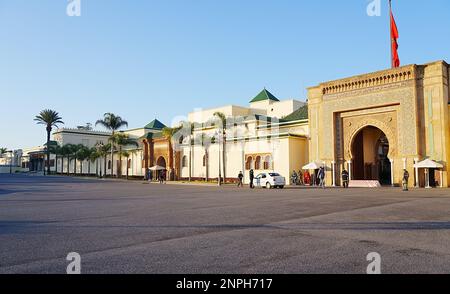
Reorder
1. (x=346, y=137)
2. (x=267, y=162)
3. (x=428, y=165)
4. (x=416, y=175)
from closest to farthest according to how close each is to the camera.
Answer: (x=428, y=165), (x=416, y=175), (x=346, y=137), (x=267, y=162)

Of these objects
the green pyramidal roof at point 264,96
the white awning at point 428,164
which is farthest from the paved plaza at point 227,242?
the green pyramidal roof at point 264,96

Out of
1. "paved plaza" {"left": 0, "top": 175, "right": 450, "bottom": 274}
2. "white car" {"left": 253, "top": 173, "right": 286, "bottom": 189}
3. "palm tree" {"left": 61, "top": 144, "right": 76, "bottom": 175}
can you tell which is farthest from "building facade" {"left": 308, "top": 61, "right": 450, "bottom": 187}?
"palm tree" {"left": 61, "top": 144, "right": 76, "bottom": 175}

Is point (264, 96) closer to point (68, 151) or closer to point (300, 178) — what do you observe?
point (300, 178)

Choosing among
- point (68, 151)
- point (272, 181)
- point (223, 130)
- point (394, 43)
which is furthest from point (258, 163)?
point (68, 151)

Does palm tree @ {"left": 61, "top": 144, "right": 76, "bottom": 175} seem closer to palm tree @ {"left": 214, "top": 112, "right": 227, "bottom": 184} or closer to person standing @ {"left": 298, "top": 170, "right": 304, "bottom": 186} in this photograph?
palm tree @ {"left": 214, "top": 112, "right": 227, "bottom": 184}

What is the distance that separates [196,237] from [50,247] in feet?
8.76

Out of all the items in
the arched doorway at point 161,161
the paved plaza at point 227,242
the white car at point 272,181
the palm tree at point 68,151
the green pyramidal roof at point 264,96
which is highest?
the green pyramidal roof at point 264,96

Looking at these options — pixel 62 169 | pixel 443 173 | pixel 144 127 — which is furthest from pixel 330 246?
pixel 62 169

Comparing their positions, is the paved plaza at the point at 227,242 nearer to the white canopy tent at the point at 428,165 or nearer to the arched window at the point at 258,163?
the white canopy tent at the point at 428,165

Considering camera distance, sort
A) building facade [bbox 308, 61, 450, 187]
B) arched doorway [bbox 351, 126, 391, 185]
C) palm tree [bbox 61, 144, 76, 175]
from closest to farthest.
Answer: building facade [bbox 308, 61, 450, 187]
arched doorway [bbox 351, 126, 391, 185]
palm tree [bbox 61, 144, 76, 175]

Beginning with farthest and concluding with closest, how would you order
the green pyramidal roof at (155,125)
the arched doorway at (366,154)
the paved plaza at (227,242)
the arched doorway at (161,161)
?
the green pyramidal roof at (155,125)
the arched doorway at (161,161)
the arched doorway at (366,154)
the paved plaza at (227,242)

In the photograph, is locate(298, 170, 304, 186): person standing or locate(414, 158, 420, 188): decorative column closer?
locate(414, 158, 420, 188): decorative column

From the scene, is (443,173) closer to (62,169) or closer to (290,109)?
(290,109)

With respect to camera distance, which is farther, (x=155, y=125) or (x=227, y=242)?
(x=155, y=125)
